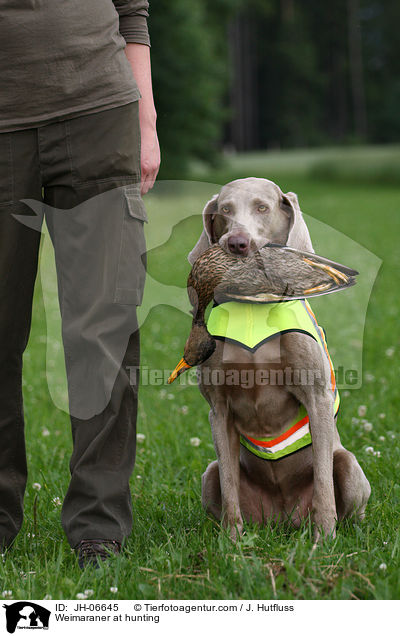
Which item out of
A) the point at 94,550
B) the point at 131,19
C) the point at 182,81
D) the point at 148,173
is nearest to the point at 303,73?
the point at 182,81

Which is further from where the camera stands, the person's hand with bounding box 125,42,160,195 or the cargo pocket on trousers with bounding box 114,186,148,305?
the person's hand with bounding box 125,42,160,195

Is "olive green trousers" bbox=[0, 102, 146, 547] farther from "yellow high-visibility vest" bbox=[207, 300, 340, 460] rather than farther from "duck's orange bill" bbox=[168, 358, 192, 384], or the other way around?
"yellow high-visibility vest" bbox=[207, 300, 340, 460]

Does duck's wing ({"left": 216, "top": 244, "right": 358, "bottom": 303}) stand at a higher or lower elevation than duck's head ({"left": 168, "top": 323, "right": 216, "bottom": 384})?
higher

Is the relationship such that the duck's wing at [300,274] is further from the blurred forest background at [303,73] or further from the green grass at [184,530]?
the blurred forest background at [303,73]

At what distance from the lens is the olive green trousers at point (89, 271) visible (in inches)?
109

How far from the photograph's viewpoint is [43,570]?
273 cm

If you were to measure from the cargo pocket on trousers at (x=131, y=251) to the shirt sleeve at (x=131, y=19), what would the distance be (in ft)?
2.01

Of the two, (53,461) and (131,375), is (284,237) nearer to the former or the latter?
(131,375)

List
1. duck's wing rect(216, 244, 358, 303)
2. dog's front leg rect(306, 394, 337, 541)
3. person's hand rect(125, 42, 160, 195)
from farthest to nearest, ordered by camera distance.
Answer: person's hand rect(125, 42, 160, 195) → dog's front leg rect(306, 394, 337, 541) → duck's wing rect(216, 244, 358, 303)

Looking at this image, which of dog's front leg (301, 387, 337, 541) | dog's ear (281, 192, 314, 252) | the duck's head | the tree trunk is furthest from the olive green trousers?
the tree trunk
